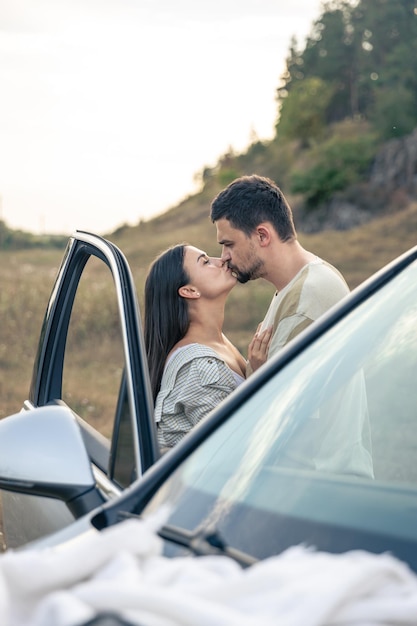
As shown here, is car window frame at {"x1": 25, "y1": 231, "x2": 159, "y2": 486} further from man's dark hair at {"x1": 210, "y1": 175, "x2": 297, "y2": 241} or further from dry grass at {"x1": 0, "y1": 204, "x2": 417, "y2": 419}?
dry grass at {"x1": 0, "y1": 204, "x2": 417, "y2": 419}

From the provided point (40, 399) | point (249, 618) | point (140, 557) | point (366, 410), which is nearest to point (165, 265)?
point (40, 399)

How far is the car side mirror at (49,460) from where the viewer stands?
1.88 m

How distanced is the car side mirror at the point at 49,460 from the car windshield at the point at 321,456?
0.81 feet

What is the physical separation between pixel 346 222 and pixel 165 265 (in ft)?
187

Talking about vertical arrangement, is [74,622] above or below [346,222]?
above

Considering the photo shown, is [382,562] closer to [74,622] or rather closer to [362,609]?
[362,609]

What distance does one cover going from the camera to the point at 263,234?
369 cm

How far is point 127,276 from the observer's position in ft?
7.03

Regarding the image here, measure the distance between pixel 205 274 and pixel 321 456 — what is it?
1.53 metres

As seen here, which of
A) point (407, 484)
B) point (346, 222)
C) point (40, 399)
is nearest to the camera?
point (407, 484)

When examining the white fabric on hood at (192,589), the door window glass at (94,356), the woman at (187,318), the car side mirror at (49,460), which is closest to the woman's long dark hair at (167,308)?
the woman at (187,318)

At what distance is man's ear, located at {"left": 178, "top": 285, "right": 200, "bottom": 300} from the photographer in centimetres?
338

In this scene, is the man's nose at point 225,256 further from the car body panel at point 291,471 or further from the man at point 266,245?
the car body panel at point 291,471

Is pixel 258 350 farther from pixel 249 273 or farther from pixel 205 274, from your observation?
pixel 249 273
